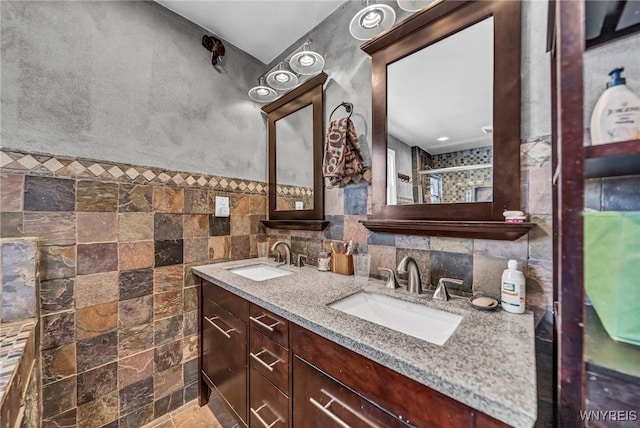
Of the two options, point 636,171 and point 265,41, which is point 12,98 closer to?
point 265,41

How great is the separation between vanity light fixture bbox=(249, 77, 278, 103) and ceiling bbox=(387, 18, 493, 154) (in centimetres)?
101

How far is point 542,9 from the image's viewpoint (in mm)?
851

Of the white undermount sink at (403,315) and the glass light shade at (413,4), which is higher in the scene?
the glass light shade at (413,4)

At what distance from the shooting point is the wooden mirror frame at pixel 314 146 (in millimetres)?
1604

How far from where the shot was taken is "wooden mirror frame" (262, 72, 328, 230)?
5.26 ft

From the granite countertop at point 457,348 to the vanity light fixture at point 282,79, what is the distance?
56.7 inches

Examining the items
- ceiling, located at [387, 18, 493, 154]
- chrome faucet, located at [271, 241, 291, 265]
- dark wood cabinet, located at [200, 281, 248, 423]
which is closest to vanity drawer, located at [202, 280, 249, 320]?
dark wood cabinet, located at [200, 281, 248, 423]

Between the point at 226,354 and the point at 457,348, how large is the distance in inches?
47.4

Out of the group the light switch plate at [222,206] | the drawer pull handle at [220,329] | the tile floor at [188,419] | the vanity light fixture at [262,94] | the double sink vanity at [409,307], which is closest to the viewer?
the double sink vanity at [409,307]

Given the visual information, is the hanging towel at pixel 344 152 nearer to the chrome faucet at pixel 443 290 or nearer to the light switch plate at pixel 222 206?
the chrome faucet at pixel 443 290

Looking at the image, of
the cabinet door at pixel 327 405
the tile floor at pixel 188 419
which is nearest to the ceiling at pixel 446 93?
the cabinet door at pixel 327 405

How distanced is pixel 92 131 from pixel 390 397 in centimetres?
180

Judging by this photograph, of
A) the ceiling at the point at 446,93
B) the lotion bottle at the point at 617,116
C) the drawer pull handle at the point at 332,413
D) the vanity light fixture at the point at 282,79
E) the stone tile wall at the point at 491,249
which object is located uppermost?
the vanity light fixture at the point at 282,79

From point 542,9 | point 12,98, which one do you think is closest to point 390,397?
point 542,9
